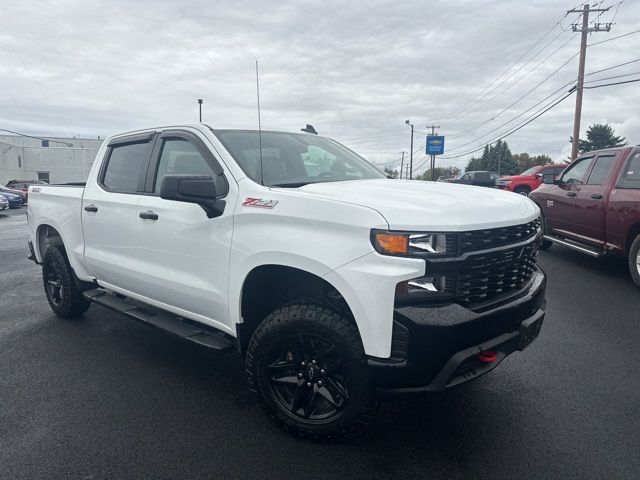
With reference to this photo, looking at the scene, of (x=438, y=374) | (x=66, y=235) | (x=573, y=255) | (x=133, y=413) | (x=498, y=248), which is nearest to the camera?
(x=438, y=374)

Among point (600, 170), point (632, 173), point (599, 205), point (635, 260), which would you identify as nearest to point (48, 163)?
point (600, 170)

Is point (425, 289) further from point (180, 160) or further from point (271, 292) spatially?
point (180, 160)

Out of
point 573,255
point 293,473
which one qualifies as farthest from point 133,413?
point 573,255

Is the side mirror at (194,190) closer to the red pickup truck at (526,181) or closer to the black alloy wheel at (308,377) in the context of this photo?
the black alloy wheel at (308,377)

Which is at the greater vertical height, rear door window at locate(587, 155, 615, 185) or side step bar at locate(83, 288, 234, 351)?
rear door window at locate(587, 155, 615, 185)

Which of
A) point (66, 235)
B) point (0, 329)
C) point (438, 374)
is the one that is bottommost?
point (0, 329)

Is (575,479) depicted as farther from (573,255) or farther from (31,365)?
(573,255)

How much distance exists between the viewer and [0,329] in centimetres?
504

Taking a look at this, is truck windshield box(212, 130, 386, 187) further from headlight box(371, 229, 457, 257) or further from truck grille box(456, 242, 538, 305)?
truck grille box(456, 242, 538, 305)

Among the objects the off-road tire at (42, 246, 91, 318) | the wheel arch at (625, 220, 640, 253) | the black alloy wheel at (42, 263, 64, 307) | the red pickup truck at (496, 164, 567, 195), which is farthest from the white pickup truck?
the red pickup truck at (496, 164, 567, 195)

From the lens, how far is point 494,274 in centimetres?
272

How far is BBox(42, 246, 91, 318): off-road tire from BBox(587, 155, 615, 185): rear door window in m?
7.22

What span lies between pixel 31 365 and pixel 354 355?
3023 millimetres

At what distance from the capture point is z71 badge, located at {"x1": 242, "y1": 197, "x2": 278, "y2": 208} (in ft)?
9.59
